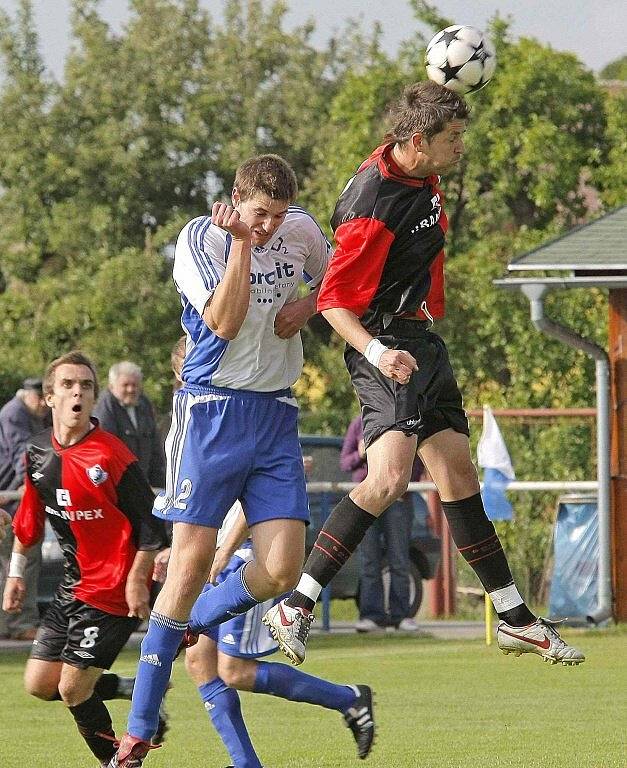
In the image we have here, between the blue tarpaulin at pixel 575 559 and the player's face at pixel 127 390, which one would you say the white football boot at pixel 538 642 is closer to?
the player's face at pixel 127 390

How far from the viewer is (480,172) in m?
28.4

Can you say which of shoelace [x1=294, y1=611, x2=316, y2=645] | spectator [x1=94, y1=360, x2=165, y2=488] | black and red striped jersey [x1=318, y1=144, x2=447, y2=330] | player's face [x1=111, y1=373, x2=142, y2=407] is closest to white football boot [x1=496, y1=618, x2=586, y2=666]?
shoelace [x1=294, y1=611, x2=316, y2=645]

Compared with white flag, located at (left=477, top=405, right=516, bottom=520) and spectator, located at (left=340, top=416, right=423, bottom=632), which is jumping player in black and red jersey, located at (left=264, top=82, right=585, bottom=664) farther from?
spectator, located at (left=340, top=416, right=423, bottom=632)

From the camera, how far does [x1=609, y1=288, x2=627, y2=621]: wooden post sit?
16.8 meters

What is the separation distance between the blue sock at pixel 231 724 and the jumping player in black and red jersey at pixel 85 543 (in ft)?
1.79

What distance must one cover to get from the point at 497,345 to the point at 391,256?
19.8 m

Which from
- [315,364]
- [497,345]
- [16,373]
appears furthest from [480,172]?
[16,373]

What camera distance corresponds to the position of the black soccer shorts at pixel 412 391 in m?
7.46

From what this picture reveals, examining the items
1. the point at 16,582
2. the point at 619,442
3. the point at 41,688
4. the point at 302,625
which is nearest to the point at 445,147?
the point at 302,625

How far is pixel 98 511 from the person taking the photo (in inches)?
327

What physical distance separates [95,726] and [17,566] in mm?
870

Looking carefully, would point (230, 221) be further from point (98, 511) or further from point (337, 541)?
point (98, 511)

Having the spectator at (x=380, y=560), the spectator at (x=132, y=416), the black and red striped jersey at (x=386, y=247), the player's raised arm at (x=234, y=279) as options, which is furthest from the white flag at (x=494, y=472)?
the player's raised arm at (x=234, y=279)

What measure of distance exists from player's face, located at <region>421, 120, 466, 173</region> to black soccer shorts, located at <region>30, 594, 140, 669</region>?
2585mm
